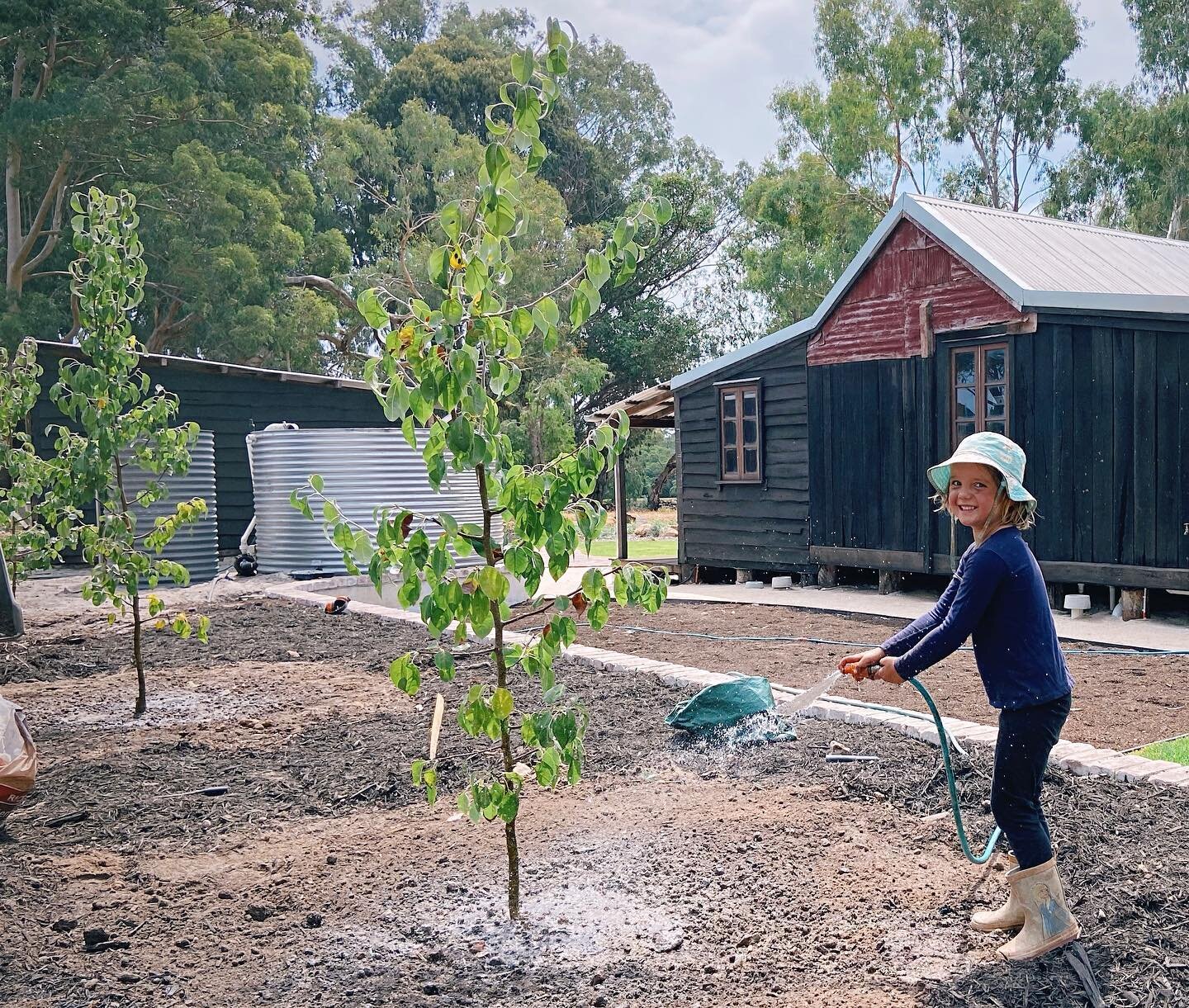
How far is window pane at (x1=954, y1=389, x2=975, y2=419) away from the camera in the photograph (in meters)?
12.0

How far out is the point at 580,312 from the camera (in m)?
3.11

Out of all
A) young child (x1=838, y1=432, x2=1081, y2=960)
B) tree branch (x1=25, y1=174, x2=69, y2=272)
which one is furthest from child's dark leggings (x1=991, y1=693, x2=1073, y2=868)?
tree branch (x1=25, y1=174, x2=69, y2=272)

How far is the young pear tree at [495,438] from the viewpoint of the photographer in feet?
9.82

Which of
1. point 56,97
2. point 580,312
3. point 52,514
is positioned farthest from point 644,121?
point 580,312

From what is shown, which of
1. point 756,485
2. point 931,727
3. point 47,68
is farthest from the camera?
point 47,68

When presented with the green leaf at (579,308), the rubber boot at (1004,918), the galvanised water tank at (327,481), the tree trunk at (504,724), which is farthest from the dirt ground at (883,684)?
the galvanised water tank at (327,481)

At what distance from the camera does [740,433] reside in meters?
15.2

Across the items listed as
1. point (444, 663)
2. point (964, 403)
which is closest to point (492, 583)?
point (444, 663)

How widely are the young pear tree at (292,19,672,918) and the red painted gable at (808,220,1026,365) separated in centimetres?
938

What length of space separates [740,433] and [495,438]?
12.3 metres

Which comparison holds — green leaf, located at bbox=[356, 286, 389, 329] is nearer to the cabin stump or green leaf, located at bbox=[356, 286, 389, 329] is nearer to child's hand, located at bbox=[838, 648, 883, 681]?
child's hand, located at bbox=[838, 648, 883, 681]

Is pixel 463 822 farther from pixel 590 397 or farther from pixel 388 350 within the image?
pixel 590 397

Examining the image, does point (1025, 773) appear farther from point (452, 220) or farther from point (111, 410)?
point (111, 410)

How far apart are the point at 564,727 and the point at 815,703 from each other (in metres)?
2.87
